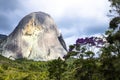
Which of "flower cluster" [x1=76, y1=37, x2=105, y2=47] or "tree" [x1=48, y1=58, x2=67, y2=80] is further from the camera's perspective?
"tree" [x1=48, y1=58, x2=67, y2=80]

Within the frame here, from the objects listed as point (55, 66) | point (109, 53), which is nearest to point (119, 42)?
point (109, 53)

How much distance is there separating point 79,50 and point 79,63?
215 cm

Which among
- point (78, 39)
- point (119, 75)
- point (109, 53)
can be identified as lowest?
point (119, 75)

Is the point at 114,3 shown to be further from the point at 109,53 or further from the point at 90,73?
the point at 90,73

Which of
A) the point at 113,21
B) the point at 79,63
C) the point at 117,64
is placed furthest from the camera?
the point at 79,63

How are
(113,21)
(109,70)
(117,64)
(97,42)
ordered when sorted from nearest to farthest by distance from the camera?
(117,64) < (113,21) < (109,70) < (97,42)

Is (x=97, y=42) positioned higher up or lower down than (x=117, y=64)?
higher up

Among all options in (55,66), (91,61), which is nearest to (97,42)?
(91,61)

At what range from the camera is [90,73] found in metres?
52.1

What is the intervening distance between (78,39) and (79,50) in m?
1.70

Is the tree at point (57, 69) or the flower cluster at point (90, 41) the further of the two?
the tree at point (57, 69)

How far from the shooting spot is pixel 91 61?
2016 inches

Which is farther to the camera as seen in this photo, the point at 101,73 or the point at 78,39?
the point at 78,39

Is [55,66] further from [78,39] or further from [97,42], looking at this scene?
[97,42]
